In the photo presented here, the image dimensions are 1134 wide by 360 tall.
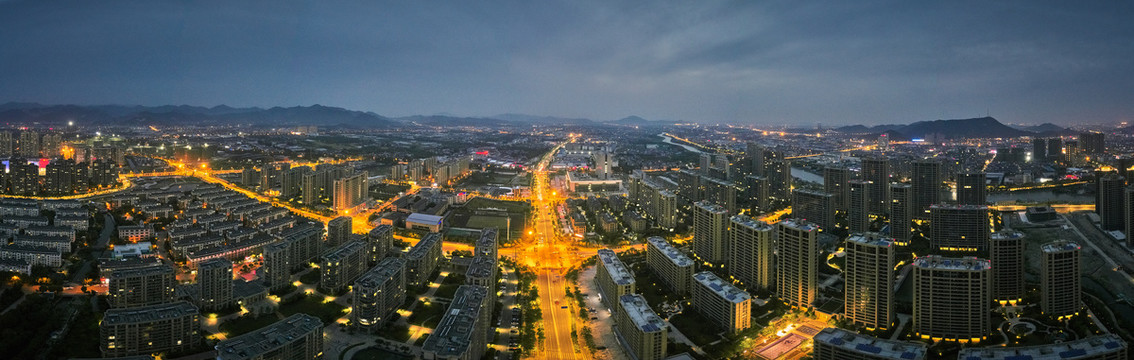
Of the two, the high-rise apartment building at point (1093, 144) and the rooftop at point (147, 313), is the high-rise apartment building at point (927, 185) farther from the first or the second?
the rooftop at point (147, 313)

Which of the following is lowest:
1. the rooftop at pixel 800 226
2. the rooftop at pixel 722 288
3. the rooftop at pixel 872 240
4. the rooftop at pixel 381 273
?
the rooftop at pixel 722 288

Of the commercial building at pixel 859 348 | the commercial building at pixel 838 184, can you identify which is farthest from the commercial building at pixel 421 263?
the commercial building at pixel 838 184

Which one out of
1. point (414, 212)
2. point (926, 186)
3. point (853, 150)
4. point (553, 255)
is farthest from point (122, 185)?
point (853, 150)

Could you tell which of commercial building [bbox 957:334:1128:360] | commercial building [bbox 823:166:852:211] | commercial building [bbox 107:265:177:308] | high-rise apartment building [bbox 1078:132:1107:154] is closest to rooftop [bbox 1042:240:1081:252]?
commercial building [bbox 957:334:1128:360]

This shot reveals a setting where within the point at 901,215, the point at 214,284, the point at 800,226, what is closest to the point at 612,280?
the point at 800,226

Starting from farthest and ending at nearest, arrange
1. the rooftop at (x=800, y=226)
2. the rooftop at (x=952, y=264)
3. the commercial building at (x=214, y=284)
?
1. the rooftop at (x=800, y=226)
2. the commercial building at (x=214, y=284)
3. the rooftop at (x=952, y=264)
